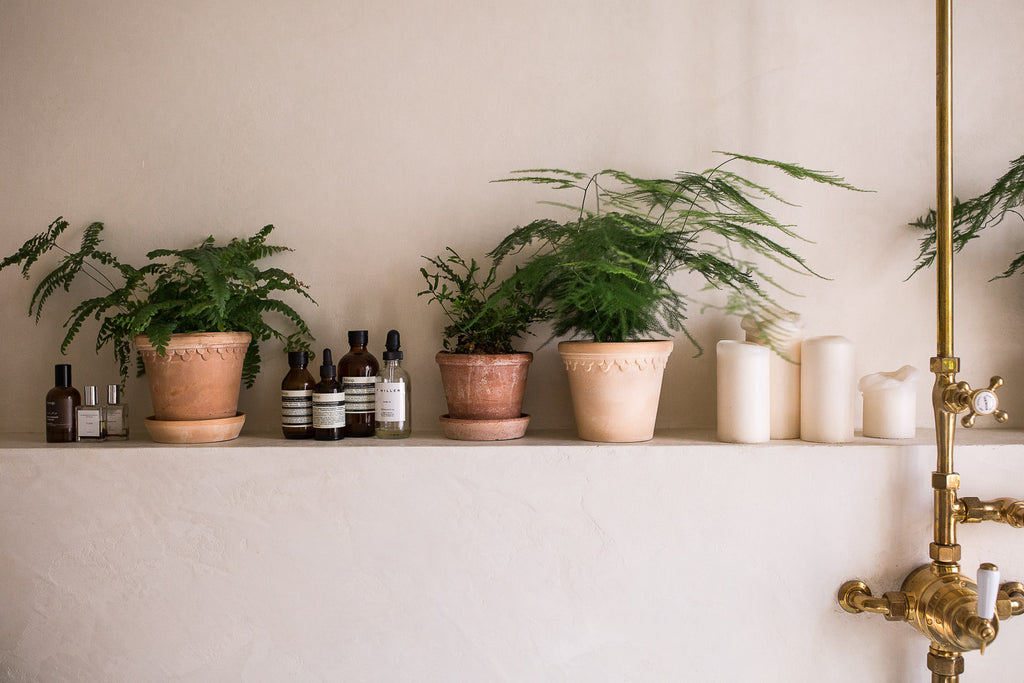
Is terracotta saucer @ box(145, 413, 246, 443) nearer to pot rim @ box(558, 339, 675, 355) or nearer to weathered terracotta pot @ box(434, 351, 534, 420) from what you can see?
weathered terracotta pot @ box(434, 351, 534, 420)

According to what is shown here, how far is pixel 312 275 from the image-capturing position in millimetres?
1093

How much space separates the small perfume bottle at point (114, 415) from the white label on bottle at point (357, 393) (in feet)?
1.10

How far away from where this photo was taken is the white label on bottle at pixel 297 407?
1.00 meters

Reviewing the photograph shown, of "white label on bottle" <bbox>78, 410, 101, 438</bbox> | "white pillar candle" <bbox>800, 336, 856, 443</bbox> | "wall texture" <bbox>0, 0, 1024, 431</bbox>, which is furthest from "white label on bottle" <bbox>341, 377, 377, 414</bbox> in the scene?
"white pillar candle" <bbox>800, 336, 856, 443</bbox>

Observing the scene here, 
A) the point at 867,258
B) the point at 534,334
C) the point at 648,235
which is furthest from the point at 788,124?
the point at 534,334

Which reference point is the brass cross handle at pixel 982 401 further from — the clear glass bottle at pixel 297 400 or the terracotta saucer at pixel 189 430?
the terracotta saucer at pixel 189 430

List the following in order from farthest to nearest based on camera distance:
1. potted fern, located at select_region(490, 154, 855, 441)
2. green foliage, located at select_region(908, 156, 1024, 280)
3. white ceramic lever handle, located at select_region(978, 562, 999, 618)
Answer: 1. green foliage, located at select_region(908, 156, 1024, 280)
2. potted fern, located at select_region(490, 154, 855, 441)
3. white ceramic lever handle, located at select_region(978, 562, 999, 618)

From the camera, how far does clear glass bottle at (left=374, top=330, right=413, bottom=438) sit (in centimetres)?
99

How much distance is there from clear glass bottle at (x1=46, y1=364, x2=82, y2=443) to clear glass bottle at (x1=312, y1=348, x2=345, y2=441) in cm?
36

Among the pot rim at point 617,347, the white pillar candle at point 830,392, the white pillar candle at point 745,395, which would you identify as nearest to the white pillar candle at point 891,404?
the white pillar candle at point 830,392

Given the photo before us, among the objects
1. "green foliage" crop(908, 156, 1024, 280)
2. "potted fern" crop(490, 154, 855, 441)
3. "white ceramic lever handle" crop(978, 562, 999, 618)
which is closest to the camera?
"white ceramic lever handle" crop(978, 562, 999, 618)

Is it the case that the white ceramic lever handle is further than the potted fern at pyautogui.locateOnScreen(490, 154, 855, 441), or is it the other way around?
the potted fern at pyautogui.locateOnScreen(490, 154, 855, 441)

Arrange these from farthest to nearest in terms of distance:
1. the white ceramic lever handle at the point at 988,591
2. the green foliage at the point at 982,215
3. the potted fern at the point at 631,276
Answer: the green foliage at the point at 982,215, the potted fern at the point at 631,276, the white ceramic lever handle at the point at 988,591

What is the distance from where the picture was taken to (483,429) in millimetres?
956
